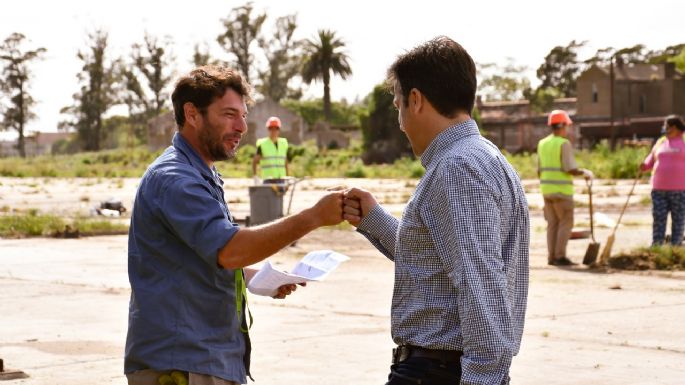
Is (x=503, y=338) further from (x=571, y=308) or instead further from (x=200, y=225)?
(x=571, y=308)

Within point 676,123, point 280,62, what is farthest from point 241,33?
point 676,123

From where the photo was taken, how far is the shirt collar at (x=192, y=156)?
4.50 m

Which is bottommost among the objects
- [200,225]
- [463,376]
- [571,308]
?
[571,308]

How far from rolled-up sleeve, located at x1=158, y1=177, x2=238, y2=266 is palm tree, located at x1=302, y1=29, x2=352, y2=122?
110m

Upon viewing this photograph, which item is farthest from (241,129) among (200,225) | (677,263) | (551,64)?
(551,64)

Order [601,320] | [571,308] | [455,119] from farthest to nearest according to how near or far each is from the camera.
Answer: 1. [571,308]
2. [601,320]
3. [455,119]

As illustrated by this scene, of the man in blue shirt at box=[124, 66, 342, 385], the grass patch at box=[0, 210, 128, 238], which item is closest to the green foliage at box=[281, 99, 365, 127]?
the grass patch at box=[0, 210, 128, 238]

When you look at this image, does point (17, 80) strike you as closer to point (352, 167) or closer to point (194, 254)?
point (352, 167)

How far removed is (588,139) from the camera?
90.4m

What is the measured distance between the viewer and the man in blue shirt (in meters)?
4.25

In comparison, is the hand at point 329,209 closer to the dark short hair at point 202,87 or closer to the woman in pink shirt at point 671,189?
the dark short hair at point 202,87

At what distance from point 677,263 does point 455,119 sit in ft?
39.6

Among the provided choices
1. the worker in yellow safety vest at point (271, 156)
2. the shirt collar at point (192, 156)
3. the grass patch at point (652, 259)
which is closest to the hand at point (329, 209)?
the shirt collar at point (192, 156)

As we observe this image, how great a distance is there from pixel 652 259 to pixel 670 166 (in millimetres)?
2107
